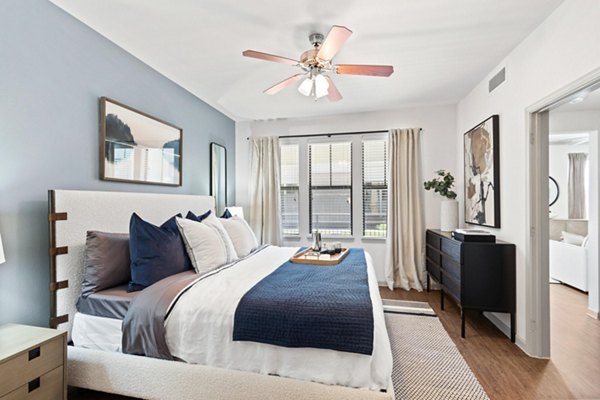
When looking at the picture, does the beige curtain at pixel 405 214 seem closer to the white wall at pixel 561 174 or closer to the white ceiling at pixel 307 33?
the white ceiling at pixel 307 33

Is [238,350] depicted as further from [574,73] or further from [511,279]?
[574,73]

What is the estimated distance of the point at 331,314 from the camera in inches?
59.1

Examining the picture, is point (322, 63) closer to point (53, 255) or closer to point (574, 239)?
point (53, 255)

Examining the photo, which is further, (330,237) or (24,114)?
(330,237)

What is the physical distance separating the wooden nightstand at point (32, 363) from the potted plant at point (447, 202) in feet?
12.9

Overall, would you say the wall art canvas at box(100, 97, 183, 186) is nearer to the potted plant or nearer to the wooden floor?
the wooden floor

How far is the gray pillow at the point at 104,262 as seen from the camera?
6.29 feet

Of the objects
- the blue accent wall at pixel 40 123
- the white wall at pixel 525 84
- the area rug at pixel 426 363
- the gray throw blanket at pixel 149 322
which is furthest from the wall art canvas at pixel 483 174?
the blue accent wall at pixel 40 123

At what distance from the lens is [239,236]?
302 cm

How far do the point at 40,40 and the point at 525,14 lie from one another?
3416 millimetres

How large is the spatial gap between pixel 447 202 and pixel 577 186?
4.12 m

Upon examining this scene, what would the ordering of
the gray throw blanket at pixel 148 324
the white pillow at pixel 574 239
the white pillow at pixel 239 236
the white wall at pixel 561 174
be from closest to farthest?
the gray throw blanket at pixel 148 324 → the white pillow at pixel 239 236 → the white pillow at pixel 574 239 → the white wall at pixel 561 174

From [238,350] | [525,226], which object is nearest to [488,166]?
[525,226]

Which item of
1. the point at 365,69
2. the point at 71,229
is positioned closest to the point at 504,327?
the point at 365,69
